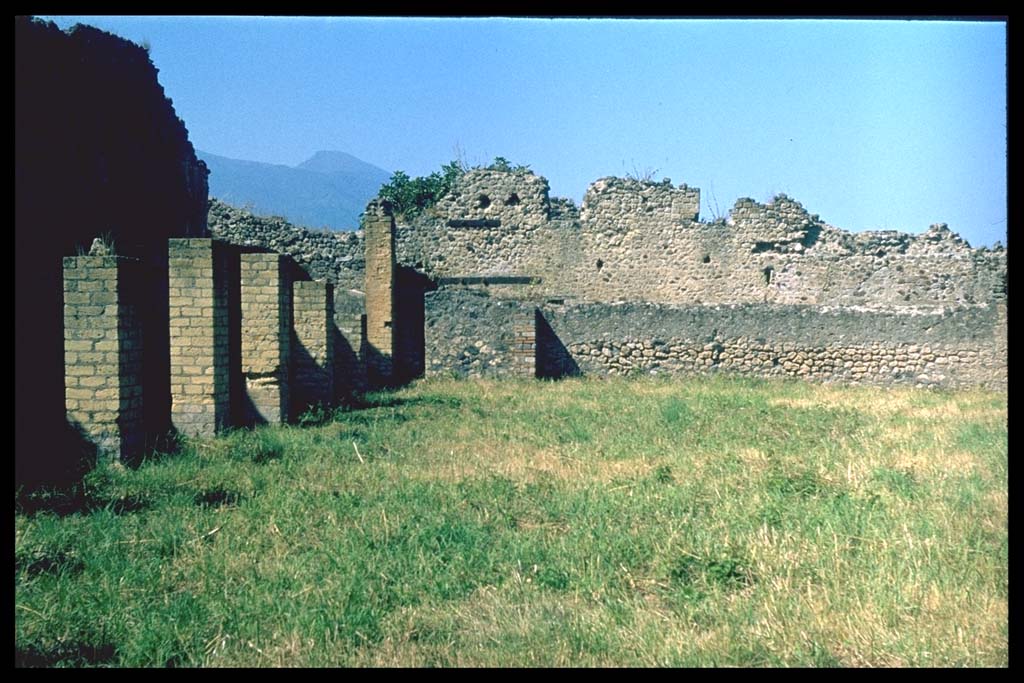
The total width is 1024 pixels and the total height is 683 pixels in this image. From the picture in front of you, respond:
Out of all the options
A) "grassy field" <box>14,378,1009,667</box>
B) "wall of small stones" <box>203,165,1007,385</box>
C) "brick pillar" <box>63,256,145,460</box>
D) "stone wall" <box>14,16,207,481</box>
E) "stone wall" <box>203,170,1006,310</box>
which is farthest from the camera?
"stone wall" <box>203,170,1006,310</box>

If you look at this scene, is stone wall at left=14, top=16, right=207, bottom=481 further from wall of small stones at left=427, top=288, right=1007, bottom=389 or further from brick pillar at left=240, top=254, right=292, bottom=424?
wall of small stones at left=427, top=288, right=1007, bottom=389

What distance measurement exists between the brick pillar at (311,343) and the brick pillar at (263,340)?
79.8 inches

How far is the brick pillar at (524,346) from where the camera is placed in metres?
14.8

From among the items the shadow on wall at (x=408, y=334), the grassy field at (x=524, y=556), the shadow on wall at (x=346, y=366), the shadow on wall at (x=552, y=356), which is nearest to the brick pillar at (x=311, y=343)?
the shadow on wall at (x=346, y=366)

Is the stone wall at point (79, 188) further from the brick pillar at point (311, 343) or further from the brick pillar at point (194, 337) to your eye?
the brick pillar at point (311, 343)

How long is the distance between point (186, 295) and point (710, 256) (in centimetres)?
1594

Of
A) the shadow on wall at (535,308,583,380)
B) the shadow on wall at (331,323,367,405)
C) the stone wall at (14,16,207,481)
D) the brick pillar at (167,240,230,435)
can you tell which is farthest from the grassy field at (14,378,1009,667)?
the shadow on wall at (535,308,583,380)

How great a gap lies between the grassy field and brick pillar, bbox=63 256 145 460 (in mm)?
536

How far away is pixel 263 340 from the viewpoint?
349 inches

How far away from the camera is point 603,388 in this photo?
1343 cm

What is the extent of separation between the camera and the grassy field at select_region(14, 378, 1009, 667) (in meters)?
3.18
